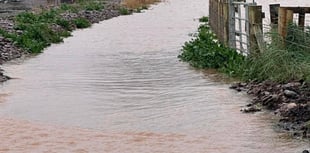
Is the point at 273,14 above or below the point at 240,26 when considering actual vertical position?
above

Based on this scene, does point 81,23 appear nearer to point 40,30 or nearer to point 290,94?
point 40,30

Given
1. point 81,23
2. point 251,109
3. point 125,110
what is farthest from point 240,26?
point 81,23

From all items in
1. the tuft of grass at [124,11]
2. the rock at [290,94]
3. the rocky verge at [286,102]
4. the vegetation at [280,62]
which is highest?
the vegetation at [280,62]

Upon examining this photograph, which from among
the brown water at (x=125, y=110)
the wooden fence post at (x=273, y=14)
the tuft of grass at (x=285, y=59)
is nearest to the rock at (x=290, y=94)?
the brown water at (x=125, y=110)

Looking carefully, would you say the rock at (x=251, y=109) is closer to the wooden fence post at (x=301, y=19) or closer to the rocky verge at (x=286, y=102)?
the rocky verge at (x=286, y=102)

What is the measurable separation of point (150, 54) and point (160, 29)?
9560 mm

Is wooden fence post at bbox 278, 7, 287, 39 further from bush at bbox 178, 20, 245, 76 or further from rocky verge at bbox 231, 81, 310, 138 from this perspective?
bush at bbox 178, 20, 245, 76

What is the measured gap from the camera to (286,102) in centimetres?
1041

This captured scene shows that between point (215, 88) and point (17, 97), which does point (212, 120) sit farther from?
point (17, 97)

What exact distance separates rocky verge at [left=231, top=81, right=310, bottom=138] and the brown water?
22 centimetres

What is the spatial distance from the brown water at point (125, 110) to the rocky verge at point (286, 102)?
22cm

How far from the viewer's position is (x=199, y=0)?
5550 cm

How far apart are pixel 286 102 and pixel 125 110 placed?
2533 millimetres

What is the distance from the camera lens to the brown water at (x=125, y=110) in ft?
28.8
